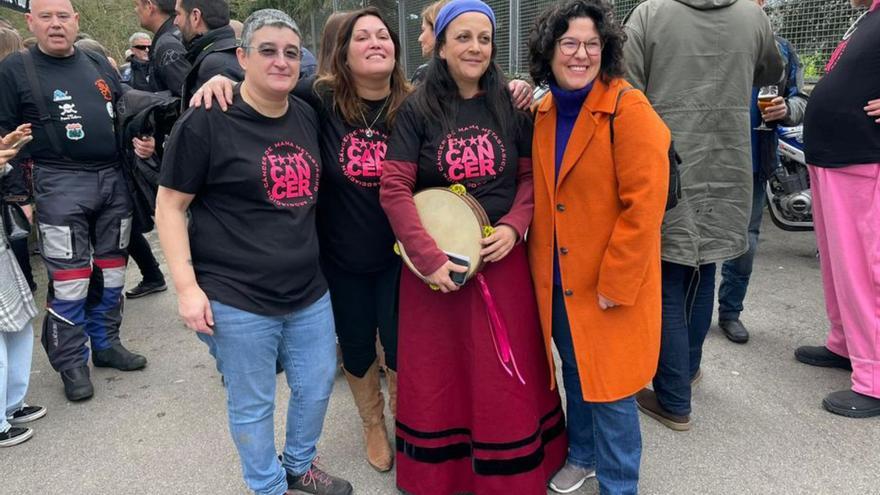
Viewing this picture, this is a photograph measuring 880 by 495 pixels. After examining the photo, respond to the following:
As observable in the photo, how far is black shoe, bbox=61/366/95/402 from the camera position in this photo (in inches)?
132

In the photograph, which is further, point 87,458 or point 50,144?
point 50,144

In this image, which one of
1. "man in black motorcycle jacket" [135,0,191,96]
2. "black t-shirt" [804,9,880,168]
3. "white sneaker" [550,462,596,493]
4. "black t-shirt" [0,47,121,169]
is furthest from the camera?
"man in black motorcycle jacket" [135,0,191,96]

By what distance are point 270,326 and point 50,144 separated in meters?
2.19

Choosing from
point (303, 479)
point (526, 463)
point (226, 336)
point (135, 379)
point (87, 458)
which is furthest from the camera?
point (135, 379)

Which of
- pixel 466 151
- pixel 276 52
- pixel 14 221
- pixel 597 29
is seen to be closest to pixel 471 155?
pixel 466 151

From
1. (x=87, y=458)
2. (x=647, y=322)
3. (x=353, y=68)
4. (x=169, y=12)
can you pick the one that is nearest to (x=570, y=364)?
(x=647, y=322)

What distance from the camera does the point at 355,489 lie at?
99.7 inches

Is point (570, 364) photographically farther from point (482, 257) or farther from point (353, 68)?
point (353, 68)

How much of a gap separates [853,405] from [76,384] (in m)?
4.04

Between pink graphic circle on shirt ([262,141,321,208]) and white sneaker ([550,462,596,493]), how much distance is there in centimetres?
148

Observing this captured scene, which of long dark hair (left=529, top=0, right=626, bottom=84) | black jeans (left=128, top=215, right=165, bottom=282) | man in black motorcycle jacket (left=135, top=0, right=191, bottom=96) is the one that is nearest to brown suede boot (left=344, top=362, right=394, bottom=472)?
long dark hair (left=529, top=0, right=626, bottom=84)

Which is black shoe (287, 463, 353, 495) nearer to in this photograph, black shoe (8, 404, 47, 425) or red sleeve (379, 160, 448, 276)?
red sleeve (379, 160, 448, 276)

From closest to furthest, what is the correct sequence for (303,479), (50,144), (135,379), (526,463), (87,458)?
(526,463) < (303,479) < (87,458) < (50,144) < (135,379)

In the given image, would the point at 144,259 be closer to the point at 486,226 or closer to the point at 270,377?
the point at 270,377
